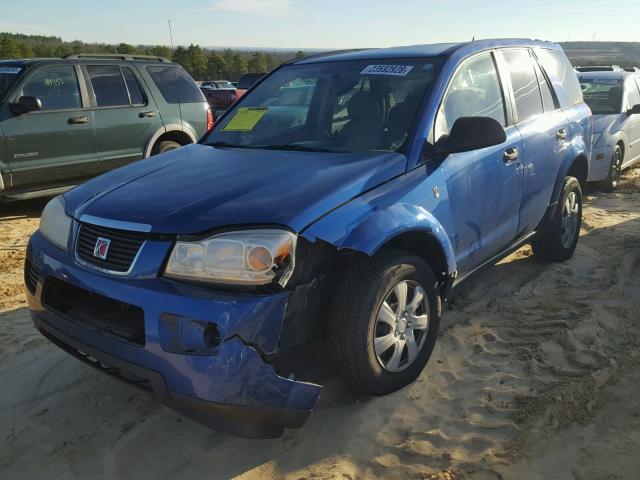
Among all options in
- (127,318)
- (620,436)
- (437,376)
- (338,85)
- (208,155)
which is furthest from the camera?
(338,85)

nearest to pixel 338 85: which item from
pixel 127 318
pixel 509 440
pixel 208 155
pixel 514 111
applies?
pixel 208 155

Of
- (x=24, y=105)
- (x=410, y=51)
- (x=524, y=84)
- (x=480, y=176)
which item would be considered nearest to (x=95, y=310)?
(x=480, y=176)

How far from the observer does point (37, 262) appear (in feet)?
A: 9.05

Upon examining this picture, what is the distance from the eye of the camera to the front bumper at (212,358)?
85.1 inches

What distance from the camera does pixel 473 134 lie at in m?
2.97

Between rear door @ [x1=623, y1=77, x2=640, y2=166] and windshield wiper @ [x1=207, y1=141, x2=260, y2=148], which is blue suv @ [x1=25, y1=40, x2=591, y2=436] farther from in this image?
rear door @ [x1=623, y1=77, x2=640, y2=166]

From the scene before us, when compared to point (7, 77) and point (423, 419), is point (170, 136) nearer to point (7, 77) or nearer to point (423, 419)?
point (7, 77)

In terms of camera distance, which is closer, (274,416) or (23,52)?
(274,416)

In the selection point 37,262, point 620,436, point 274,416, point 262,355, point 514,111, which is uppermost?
point 514,111

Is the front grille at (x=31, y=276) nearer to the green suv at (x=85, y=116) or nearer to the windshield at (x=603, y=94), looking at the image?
the green suv at (x=85, y=116)

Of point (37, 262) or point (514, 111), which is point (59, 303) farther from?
point (514, 111)

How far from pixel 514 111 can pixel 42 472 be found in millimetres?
3489

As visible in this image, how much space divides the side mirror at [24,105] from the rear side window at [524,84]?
16.5 ft

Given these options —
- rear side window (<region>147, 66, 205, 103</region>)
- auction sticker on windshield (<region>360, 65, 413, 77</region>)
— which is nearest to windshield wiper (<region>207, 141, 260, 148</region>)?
auction sticker on windshield (<region>360, 65, 413, 77</region>)
